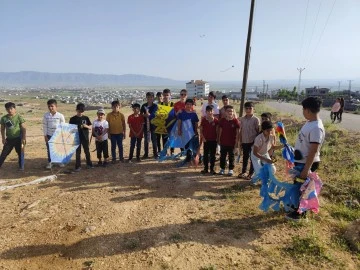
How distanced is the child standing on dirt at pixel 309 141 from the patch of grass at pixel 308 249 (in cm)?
57

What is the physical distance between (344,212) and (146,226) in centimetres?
376

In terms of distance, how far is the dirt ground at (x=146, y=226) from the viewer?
443cm

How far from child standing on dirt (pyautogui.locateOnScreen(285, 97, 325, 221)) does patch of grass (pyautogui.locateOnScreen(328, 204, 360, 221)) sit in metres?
1.09

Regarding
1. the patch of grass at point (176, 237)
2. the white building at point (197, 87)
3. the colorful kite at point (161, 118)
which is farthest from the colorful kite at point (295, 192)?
the white building at point (197, 87)

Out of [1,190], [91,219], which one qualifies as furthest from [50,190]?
[91,219]

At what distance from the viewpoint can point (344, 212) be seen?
5914 millimetres

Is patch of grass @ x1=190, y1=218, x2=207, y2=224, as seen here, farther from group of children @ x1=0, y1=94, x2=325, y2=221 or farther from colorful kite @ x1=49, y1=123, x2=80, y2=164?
colorful kite @ x1=49, y1=123, x2=80, y2=164

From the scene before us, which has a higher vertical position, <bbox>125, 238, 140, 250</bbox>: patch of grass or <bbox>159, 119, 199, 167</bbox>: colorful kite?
<bbox>159, 119, 199, 167</bbox>: colorful kite

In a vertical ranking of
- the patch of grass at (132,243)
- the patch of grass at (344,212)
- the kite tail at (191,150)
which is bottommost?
the patch of grass at (132,243)

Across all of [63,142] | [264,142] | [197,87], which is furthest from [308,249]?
[197,87]

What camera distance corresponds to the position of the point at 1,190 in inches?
279

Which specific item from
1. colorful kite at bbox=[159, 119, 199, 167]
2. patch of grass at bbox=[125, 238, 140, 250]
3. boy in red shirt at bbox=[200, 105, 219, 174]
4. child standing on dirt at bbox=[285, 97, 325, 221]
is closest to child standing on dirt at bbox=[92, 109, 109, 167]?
colorful kite at bbox=[159, 119, 199, 167]

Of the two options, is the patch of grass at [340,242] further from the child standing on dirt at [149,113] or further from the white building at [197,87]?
the white building at [197,87]

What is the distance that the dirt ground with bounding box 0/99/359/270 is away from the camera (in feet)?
14.5
